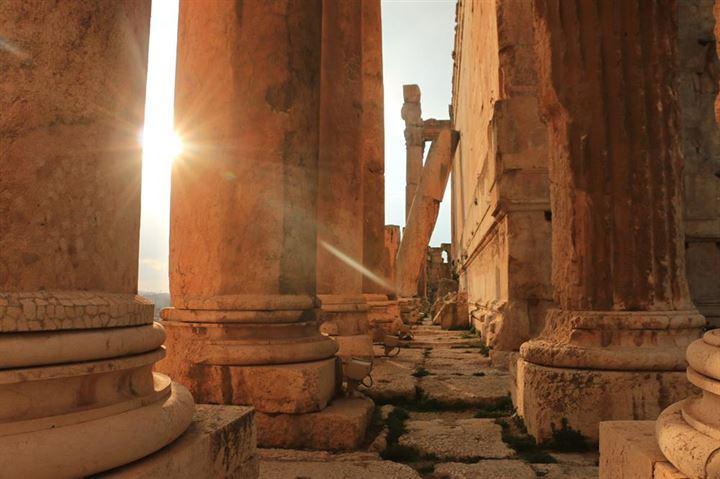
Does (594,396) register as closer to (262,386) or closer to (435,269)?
(262,386)

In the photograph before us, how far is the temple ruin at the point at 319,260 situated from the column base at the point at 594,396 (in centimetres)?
1

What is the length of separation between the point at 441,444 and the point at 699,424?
2.24 meters

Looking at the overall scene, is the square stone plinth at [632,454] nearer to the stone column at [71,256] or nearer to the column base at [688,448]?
the column base at [688,448]

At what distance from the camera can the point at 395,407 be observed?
4805mm

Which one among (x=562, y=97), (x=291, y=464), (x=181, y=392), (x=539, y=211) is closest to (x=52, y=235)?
(x=181, y=392)

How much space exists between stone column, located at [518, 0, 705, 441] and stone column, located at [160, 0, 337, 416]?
1552 mm

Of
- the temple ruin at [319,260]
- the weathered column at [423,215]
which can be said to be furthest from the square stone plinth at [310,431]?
the weathered column at [423,215]

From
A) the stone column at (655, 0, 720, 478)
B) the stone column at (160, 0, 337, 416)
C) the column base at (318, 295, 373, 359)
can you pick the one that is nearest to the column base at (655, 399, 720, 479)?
the stone column at (655, 0, 720, 478)

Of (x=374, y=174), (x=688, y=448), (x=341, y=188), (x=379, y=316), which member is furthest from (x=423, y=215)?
(x=688, y=448)

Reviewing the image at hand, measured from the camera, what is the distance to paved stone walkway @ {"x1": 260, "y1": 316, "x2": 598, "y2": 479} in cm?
310

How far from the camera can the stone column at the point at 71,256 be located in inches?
59.6

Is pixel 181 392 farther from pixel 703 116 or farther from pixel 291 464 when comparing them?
pixel 703 116

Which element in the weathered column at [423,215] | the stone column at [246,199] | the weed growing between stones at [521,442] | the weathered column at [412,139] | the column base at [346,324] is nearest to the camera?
the weed growing between stones at [521,442]

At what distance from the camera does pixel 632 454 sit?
1.83 metres
